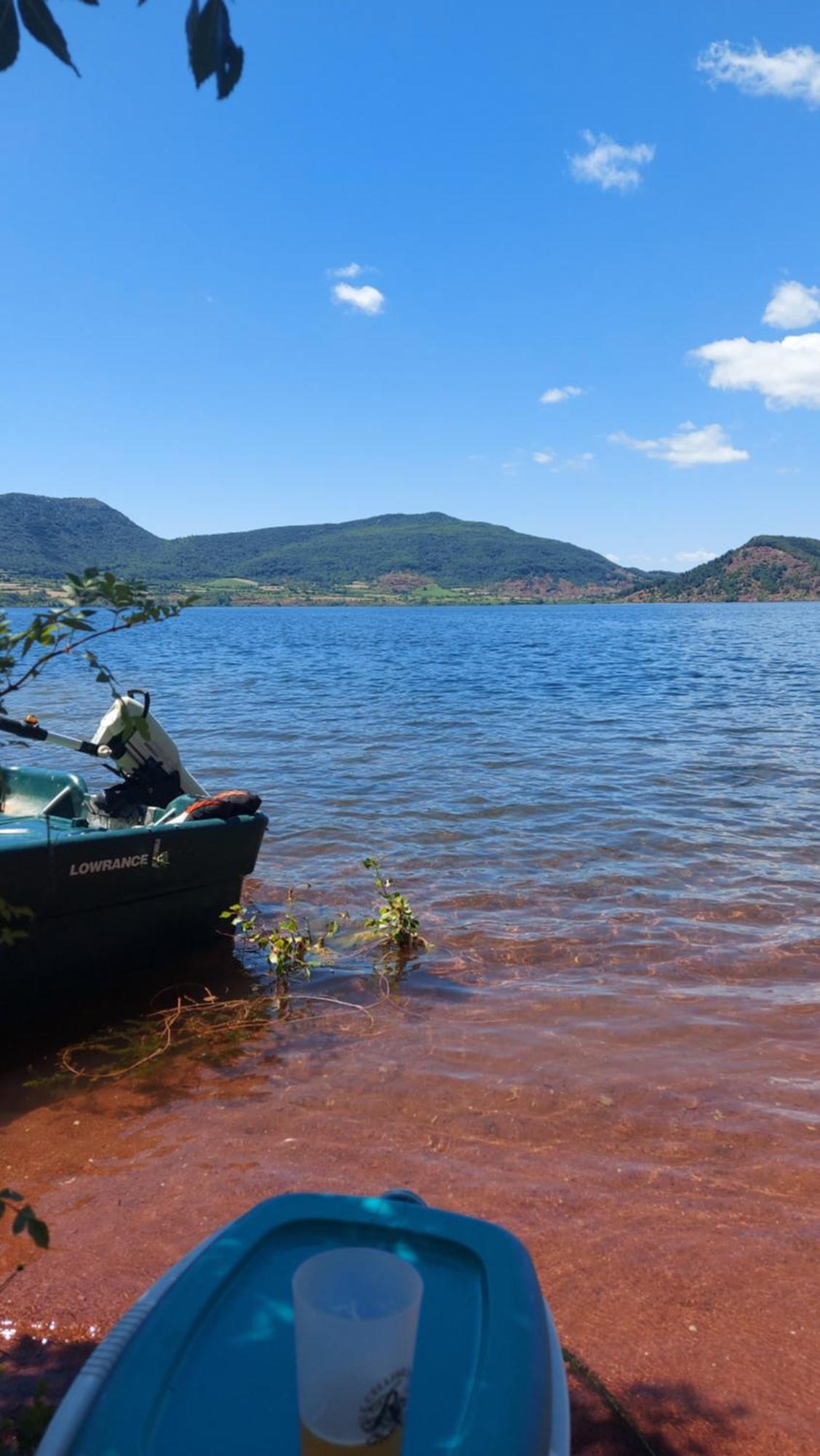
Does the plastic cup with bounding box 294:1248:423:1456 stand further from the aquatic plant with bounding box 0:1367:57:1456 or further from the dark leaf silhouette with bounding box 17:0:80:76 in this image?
the dark leaf silhouette with bounding box 17:0:80:76

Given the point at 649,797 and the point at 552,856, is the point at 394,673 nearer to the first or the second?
the point at 649,797

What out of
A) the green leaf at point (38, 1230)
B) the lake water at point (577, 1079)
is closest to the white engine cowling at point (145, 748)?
the lake water at point (577, 1079)

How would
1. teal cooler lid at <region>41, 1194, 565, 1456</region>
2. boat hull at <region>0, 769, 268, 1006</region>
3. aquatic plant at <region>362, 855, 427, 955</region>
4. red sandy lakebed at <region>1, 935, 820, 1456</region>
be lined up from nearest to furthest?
1. teal cooler lid at <region>41, 1194, 565, 1456</region>
2. red sandy lakebed at <region>1, 935, 820, 1456</region>
3. boat hull at <region>0, 769, 268, 1006</region>
4. aquatic plant at <region>362, 855, 427, 955</region>

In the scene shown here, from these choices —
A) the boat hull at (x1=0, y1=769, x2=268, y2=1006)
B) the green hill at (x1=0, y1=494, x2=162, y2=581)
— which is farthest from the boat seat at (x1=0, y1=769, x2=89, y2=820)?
the green hill at (x1=0, y1=494, x2=162, y2=581)

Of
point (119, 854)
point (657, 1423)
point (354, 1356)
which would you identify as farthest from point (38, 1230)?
point (119, 854)

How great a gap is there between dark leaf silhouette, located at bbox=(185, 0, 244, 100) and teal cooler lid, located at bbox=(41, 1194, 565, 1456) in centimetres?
233

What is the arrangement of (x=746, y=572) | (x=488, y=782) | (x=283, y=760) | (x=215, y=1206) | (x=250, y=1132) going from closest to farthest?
(x=215, y=1206) < (x=250, y=1132) < (x=488, y=782) < (x=283, y=760) < (x=746, y=572)

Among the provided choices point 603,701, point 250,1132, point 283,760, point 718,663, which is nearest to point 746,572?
point 718,663

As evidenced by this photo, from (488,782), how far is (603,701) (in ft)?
39.9

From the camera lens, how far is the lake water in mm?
3555

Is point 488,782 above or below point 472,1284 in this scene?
below

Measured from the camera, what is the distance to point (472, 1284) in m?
2.11

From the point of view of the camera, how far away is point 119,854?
6004 millimetres

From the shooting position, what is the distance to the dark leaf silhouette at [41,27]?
1457 millimetres
